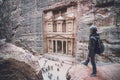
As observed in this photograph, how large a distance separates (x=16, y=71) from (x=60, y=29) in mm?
7166

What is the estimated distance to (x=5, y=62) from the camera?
170 inches

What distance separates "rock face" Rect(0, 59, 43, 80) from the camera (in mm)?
4364

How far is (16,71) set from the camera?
14.9 feet

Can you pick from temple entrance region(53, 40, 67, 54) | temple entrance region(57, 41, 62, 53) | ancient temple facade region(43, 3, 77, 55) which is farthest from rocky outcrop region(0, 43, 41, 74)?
temple entrance region(57, 41, 62, 53)

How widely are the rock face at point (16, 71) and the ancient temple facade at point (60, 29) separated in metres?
5.96

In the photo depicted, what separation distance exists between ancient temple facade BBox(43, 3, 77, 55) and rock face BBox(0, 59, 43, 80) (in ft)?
19.6

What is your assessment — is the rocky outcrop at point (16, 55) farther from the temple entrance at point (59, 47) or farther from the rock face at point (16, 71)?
the temple entrance at point (59, 47)

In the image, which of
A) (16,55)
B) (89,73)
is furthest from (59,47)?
(89,73)

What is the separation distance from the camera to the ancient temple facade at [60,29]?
10.4m

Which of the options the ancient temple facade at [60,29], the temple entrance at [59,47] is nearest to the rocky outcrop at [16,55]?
the ancient temple facade at [60,29]

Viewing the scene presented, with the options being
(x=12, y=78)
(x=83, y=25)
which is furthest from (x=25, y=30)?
(x=12, y=78)

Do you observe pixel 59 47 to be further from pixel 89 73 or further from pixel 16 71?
pixel 89 73

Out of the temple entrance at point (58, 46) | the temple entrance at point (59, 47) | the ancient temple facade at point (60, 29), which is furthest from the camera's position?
the temple entrance at point (59, 47)

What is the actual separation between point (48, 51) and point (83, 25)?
4.29 m
